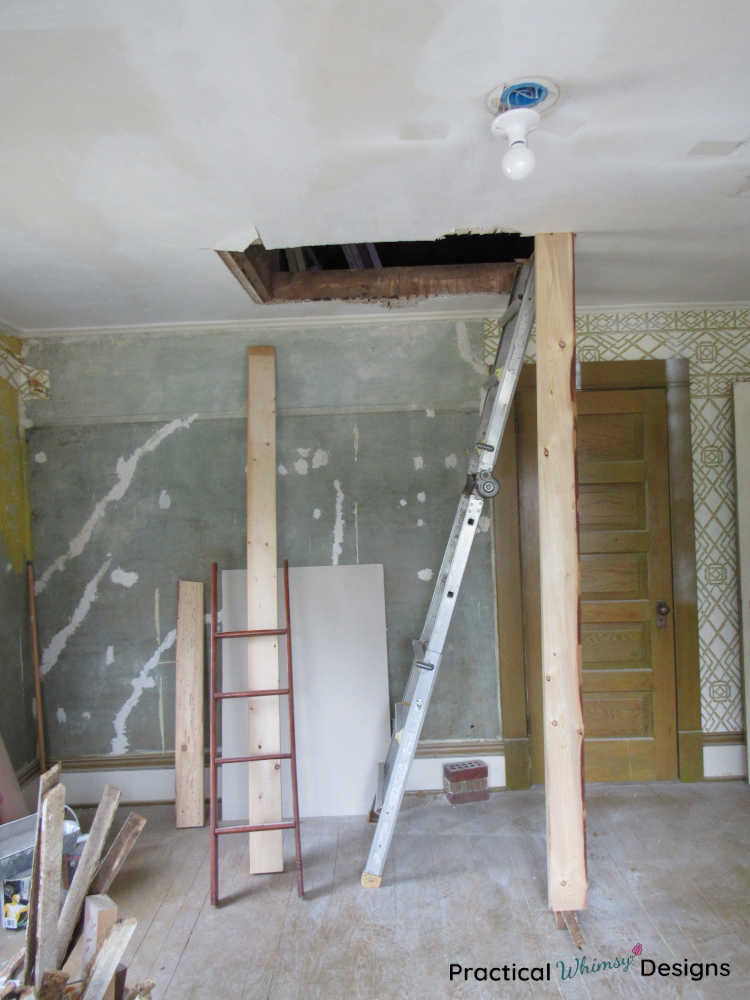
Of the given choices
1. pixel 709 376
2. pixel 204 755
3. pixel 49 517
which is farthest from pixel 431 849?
pixel 709 376

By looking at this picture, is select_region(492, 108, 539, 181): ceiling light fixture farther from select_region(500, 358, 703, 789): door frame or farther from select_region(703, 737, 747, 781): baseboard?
select_region(703, 737, 747, 781): baseboard

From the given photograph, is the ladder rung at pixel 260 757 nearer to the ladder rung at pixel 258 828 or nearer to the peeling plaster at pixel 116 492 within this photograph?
the ladder rung at pixel 258 828

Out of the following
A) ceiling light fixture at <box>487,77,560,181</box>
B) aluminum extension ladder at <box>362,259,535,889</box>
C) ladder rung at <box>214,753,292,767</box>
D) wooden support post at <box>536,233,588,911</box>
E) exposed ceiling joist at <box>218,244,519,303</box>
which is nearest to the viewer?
ceiling light fixture at <box>487,77,560,181</box>

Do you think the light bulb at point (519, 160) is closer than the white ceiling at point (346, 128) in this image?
No

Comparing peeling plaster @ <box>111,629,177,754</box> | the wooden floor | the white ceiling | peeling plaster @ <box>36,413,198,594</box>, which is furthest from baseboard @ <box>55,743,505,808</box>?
the white ceiling

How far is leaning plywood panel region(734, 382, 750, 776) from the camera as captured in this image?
3.96 m

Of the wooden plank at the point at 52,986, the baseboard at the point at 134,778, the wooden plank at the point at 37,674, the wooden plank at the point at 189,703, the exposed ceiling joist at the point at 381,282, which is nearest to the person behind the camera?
the wooden plank at the point at 52,986

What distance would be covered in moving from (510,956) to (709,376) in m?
3.26

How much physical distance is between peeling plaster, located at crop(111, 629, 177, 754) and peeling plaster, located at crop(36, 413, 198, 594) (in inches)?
30.1

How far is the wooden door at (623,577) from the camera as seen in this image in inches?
158

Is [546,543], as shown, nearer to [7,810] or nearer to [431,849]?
[431,849]

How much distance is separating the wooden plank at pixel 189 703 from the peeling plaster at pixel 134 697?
0.58ft

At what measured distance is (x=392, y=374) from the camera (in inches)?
159

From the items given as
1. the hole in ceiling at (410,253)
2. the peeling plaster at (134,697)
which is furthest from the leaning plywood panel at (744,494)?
the peeling plaster at (134,697)
